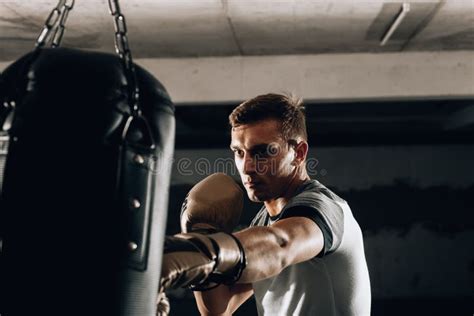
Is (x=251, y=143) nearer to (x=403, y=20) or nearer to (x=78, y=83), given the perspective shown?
(x=78, y=83)

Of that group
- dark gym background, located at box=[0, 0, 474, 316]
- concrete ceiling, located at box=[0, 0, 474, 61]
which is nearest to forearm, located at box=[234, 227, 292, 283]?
concrete ceiling, located at box=[0, 0, 474, 61]

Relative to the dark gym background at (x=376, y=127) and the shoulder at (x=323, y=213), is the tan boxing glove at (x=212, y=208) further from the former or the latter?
the dark gym background at (x=376, y=127)

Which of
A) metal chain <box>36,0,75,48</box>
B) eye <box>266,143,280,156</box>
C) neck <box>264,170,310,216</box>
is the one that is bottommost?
neck <box>264,170,310,216</box>

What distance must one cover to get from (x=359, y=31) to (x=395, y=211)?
159cm

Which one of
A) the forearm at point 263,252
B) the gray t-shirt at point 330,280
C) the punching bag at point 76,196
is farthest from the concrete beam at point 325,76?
the punching bag at point 76,196

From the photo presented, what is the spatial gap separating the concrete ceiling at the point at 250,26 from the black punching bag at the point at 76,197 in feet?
10.3

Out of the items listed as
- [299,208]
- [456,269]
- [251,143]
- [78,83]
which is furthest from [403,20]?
[78,83]

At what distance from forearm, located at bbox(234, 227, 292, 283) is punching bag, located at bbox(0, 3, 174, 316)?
249 millimetres

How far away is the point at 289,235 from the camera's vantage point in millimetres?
1460

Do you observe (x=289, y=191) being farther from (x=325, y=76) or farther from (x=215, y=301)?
(x=325, y=76)

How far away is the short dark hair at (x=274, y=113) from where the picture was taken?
210 cm

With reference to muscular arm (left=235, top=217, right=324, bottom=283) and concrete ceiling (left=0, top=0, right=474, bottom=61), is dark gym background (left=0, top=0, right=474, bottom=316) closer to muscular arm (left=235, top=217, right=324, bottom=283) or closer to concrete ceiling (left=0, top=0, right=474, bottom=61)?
concrete ceiling (left=0, top=0, right=474, bottom=61)

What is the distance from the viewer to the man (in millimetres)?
1441

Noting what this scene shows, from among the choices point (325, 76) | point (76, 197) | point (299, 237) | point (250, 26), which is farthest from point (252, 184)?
point (325, 76)
